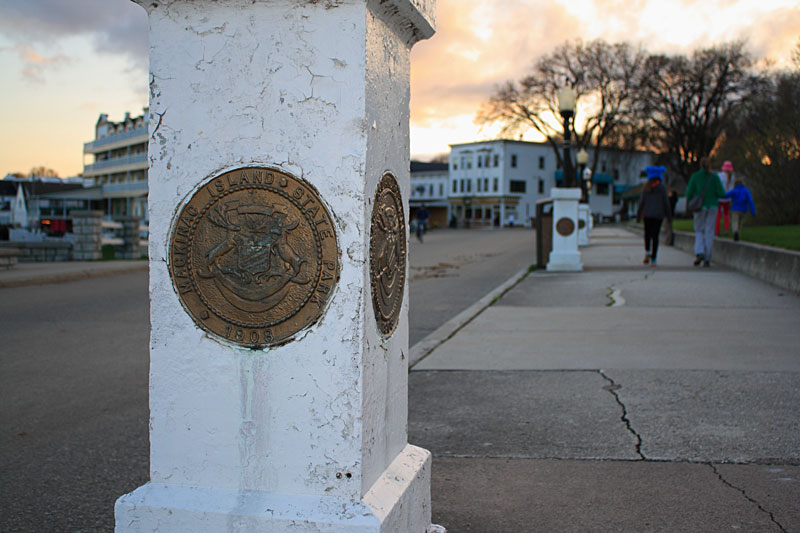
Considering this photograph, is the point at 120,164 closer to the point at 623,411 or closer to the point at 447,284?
the point at 447,284

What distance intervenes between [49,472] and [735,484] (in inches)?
128

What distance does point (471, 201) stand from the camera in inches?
4040

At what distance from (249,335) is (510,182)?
97807 mm

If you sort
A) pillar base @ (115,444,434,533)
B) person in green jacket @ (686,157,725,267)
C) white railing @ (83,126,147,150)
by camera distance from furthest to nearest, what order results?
white railing @ (83,126,147,150), person in green jacket @ (686,157,725,267), pillar base @ (115,444,434,533)

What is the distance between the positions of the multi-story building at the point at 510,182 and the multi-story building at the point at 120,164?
42324mm

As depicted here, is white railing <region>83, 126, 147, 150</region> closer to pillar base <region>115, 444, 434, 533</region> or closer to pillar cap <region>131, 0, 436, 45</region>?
pillar cap <region>131, 0, 436, 45</region>

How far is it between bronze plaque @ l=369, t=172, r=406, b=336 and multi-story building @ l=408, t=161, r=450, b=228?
104729 mm

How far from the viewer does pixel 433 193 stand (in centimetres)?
11075

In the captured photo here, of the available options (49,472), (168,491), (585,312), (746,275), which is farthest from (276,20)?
(746,275)

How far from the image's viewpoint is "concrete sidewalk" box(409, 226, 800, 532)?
3.03m

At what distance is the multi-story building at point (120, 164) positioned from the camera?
8894cm

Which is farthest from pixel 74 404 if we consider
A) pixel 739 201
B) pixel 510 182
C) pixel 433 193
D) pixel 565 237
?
pixel 433 193

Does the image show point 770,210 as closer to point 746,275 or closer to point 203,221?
point 746,275

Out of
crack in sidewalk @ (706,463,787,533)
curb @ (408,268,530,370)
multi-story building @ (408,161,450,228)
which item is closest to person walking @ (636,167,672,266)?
curb @ (408,268,530,370)
